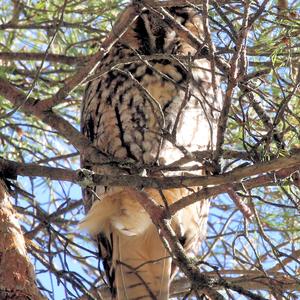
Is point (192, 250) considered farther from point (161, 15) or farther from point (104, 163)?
point (161, 15)

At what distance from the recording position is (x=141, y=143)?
2.65 metres

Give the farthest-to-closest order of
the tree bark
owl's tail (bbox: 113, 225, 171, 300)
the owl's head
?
the owl's head < owl's tail (bbox: 113, 225, 171, 300) < the tree bark

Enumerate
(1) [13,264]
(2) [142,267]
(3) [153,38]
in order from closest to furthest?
1. (1) [13,264]
2. (2) [142,267]
3. (3) [153,38]

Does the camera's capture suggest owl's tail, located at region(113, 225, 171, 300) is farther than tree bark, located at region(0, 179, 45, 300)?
Yes

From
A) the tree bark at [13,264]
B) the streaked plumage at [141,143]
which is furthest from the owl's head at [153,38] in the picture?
the tree bark at [13,264]

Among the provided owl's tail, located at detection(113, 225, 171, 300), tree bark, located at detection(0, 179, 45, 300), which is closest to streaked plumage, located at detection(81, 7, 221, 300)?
owl's tail, located at detection(113, 225, 171, 300)

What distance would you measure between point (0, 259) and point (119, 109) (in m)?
0.94

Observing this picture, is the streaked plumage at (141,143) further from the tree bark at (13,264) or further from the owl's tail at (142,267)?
the tree bark at (13,264)

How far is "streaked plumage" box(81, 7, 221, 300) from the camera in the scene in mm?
2551

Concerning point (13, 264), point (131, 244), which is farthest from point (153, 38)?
point (13, 264)

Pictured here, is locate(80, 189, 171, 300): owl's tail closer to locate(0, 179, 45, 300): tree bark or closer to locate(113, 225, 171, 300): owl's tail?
locate(113, 225, 171, 300): owl's tail

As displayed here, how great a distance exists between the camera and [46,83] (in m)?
3.23

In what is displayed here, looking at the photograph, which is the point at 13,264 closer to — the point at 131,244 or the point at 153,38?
the point at 131,244

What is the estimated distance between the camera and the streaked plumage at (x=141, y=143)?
2551mm
